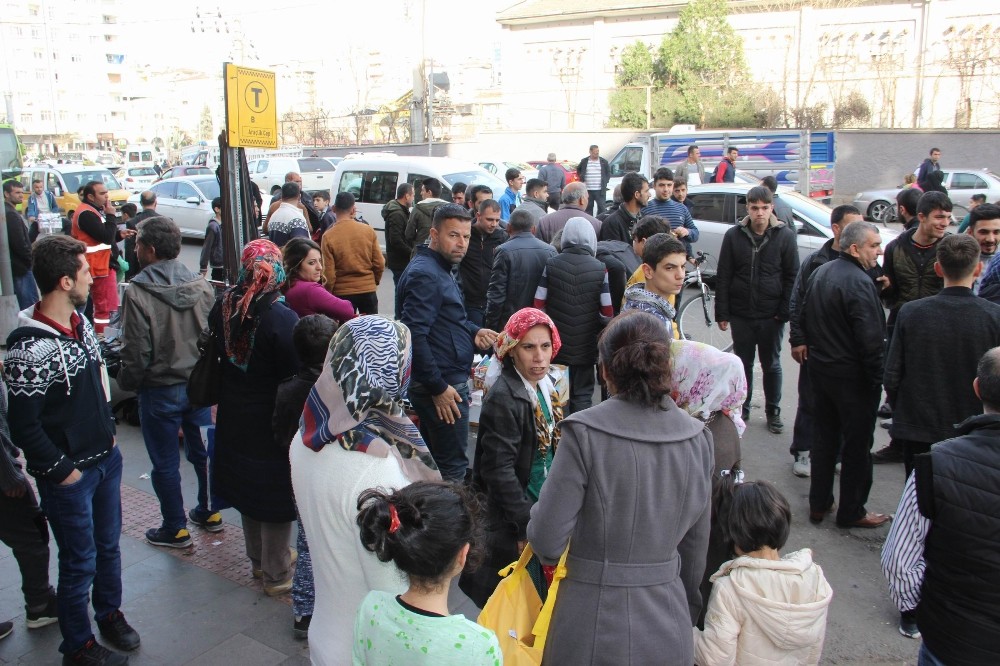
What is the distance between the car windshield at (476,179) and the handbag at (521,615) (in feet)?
41.3

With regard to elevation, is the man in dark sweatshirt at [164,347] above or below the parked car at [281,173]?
below

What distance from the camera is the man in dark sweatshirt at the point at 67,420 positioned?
10.8 feet

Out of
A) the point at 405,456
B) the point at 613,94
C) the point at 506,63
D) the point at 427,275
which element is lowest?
the point at 405,456

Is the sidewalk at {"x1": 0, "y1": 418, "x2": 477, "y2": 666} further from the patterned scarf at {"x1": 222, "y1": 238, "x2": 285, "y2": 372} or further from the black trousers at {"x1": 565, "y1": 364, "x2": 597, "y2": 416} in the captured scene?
the black trousers at {"x1": 565, "y1": 364, "x2": 597, "y2": 416}

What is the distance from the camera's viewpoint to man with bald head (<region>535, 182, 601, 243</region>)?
26.2 feet

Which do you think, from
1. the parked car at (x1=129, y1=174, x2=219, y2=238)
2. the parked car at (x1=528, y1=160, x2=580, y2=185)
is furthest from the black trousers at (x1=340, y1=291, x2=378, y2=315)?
the parked car at (x1=129, y1=174, x2=219, y2=238)

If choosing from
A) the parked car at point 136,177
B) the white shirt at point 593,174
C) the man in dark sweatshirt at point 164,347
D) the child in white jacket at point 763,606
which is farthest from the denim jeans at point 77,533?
the parked car at point 136,177

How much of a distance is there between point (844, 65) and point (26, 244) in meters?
33.4

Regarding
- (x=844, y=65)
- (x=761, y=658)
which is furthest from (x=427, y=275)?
(x=844, y=65)

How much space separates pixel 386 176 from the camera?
16.0 meters

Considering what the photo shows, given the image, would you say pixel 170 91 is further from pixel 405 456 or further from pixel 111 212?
pixel 405 456

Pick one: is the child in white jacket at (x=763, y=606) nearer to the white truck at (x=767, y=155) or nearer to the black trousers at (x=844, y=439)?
the black trousers at (x=844, y=439)

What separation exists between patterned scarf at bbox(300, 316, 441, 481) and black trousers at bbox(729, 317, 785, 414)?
14.9ft

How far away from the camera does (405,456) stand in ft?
9.19
